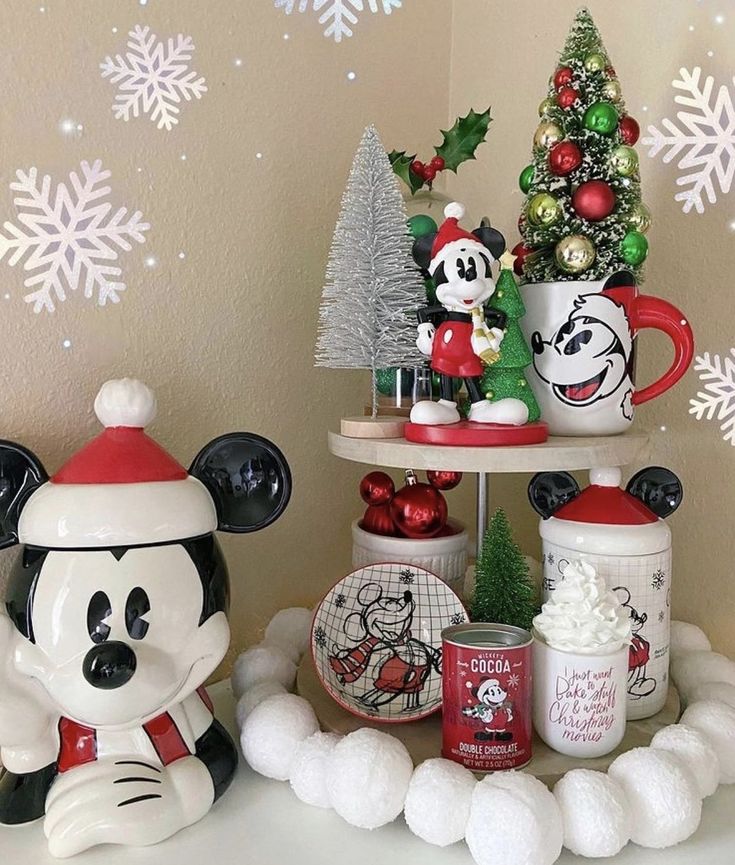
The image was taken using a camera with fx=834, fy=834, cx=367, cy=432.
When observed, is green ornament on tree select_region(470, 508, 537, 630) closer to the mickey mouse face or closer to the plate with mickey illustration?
the plate with mickey illustration

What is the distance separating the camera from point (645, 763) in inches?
25.3

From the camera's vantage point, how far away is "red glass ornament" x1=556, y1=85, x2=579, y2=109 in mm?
818

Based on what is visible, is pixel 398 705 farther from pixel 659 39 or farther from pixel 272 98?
pixel 659 39

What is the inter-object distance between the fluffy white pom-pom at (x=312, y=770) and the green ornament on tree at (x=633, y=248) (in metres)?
0.53

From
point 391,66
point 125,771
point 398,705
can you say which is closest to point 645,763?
point 398,705

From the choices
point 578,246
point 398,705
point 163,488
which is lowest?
point 398,705

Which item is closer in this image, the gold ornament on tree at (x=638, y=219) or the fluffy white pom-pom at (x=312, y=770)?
the fluffy white pom-pom at (x=312, y=770)

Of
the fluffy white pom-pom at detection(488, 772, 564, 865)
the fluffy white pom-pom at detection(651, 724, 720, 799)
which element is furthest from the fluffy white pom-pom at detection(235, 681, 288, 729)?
the fluffy white pom-pom at detection(651, 724, 720, 799)

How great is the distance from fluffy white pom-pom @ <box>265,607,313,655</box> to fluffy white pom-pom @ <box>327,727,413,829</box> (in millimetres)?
263

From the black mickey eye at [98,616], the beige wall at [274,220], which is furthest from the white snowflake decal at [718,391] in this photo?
the black mickey eye at [98,616]

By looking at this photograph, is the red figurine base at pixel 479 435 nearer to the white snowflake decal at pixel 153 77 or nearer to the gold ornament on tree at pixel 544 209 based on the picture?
the gold ornament on tree at pixel 544 209

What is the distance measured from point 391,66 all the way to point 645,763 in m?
0.88

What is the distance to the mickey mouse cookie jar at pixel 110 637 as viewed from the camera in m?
0.62

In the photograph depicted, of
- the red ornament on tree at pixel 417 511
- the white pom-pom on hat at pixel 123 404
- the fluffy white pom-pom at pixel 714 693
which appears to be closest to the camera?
the white pom-pom on hat at pixel 123 404
